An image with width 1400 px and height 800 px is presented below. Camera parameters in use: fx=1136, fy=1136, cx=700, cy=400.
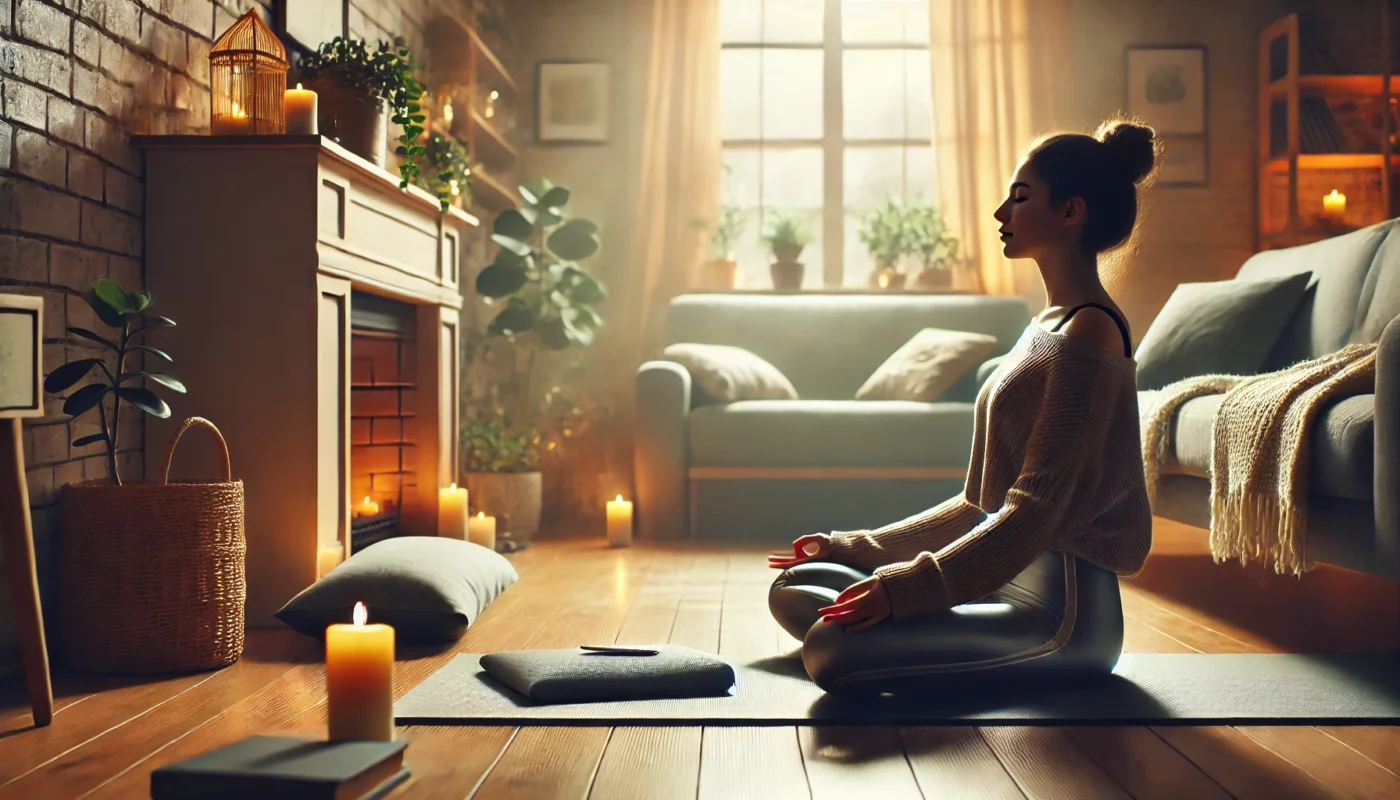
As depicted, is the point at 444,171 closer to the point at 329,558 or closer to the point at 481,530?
the point at 481,530

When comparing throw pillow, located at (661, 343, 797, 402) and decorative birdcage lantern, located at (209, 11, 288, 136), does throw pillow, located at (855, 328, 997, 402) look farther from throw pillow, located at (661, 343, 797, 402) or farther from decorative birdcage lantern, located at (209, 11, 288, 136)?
decorative birdcage lantern, located at (209, 11, 288, 136)

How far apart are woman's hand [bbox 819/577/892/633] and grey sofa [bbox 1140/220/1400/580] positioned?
37.0 inches

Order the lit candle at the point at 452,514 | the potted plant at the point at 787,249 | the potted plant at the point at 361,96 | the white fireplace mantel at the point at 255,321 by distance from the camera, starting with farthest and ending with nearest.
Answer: the potted plant at the point at 787,249, the lit candle at the point at 452,514, the potted plant at the point at 361,96, the white fireplace mantel at the point at 255,321

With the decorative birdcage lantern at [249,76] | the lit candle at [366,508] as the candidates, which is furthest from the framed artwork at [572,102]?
the decorative birdcage lantern at [249,76]

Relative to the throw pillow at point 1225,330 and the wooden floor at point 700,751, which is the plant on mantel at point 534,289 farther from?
the throw pillow at point 1225,330

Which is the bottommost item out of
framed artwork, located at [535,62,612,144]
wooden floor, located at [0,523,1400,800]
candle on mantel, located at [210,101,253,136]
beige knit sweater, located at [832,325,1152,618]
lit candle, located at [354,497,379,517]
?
wooden floor, located at [0,523,1400,800]

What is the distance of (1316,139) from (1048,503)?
421cm

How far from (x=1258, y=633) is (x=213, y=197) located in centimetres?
243

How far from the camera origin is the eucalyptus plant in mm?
2926

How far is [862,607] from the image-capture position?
166cm

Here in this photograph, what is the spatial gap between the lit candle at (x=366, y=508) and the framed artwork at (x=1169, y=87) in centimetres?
388

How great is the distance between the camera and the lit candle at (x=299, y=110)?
100 inches

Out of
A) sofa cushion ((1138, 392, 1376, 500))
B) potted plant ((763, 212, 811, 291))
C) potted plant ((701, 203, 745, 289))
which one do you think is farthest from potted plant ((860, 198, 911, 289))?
sofa cushion ((1138, 392, 1376, 500))

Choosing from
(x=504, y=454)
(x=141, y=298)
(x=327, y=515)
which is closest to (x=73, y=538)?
(x=141, y=298)
